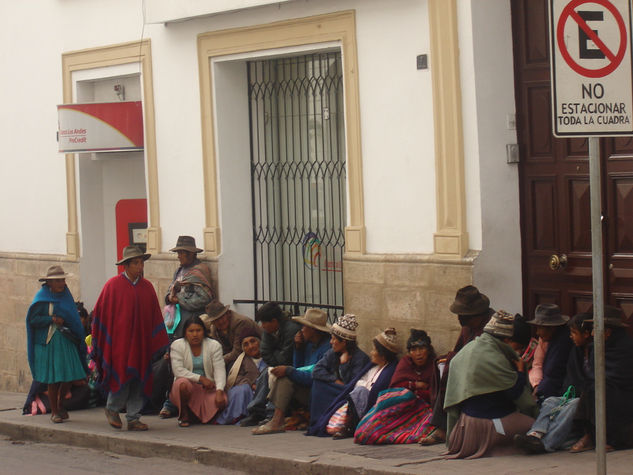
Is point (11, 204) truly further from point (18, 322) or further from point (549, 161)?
point (549, 161)

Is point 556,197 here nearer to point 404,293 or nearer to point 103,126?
point 404,293

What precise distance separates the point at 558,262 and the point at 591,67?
14.1ft

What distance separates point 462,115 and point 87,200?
607cm

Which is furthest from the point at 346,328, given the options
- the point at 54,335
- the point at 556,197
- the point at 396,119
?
the point at 54,335

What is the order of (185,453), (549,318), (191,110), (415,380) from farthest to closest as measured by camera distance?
(191,110) < (185,453) < (415,380) < (549,318)

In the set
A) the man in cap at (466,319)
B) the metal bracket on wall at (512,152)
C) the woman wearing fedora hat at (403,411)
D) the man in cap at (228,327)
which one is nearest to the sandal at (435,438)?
the man in cap at (466,319)

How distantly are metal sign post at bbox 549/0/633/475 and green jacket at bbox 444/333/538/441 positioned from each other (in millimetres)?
2675

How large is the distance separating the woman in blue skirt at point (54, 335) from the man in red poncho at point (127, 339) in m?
0.73

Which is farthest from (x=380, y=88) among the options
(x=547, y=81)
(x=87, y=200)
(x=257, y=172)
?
(x=87, y=200)

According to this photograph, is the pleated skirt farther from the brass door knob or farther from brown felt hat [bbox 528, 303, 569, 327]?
brown felt hat [bbox 528, 303, 569, 327]

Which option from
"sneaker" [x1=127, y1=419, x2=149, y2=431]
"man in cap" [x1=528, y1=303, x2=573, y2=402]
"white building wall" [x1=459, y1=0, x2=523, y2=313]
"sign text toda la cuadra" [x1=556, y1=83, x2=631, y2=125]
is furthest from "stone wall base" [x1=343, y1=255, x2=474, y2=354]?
"sign text toda la cuadra" [x1=556, y1=83, x2=631, y2=125]

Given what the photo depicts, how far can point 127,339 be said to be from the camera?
11.7m

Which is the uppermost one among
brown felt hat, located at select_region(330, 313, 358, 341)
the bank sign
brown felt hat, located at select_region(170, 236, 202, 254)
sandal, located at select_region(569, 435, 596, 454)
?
the bank sign

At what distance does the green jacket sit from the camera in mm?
9188
